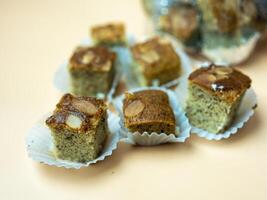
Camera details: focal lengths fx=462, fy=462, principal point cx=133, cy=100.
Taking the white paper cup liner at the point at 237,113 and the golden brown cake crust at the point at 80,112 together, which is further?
the white paper cup liner at the point at 237,113

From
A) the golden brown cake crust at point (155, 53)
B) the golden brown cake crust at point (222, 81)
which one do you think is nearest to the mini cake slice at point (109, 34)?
the golden brown cake crust at point (155, 53)

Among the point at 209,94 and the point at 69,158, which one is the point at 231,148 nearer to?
the point at 209,94

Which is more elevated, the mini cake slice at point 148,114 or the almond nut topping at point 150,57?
the almond nut topping at point 150,57

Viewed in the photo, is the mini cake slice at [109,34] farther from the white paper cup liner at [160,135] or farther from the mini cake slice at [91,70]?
the white paper cup liner at [160,135]

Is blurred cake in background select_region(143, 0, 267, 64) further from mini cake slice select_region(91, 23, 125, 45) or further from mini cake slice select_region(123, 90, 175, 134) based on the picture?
mini cake slice select_region(123, 90, 175, 134)

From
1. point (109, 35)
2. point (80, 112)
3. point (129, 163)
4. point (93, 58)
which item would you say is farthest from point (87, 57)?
point (129, 163)

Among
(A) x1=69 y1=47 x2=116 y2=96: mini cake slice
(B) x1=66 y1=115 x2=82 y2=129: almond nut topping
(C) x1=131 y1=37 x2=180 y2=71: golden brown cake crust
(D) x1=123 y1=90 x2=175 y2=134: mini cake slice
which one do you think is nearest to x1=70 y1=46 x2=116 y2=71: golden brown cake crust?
(A) x1=69 y1=47 x2=116 y2=96: mini cake slice
